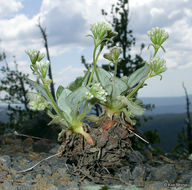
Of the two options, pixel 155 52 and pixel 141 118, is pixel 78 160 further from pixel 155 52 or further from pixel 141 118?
pixel 141 118

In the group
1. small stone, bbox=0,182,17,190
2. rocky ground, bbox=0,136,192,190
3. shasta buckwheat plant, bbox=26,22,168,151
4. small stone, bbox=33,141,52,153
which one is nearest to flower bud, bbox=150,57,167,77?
shasta buckwheat plant, bbox=26,22,168,151

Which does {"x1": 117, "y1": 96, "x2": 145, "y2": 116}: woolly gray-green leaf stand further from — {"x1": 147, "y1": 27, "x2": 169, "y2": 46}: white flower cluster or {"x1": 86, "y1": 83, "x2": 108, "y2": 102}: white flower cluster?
{"x1": 147, "y1": 27, "x2": 169, "y2": 46}: white flower cluster

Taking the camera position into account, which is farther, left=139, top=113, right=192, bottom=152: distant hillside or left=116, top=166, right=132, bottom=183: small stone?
left=139, top=113, right=192, bottom=152: distant hillside

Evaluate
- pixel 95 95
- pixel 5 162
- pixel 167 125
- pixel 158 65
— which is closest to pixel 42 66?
pixel 95 95

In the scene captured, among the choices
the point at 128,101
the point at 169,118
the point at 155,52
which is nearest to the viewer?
the point at 128,101

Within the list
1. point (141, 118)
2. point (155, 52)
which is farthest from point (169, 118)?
point (155, 52)

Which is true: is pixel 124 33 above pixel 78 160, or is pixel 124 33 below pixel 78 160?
above

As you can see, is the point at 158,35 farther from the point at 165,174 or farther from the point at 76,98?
the point at 165,174

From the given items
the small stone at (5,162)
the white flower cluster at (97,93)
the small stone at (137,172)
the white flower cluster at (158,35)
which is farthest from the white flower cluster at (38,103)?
the small stone at (137,172)
